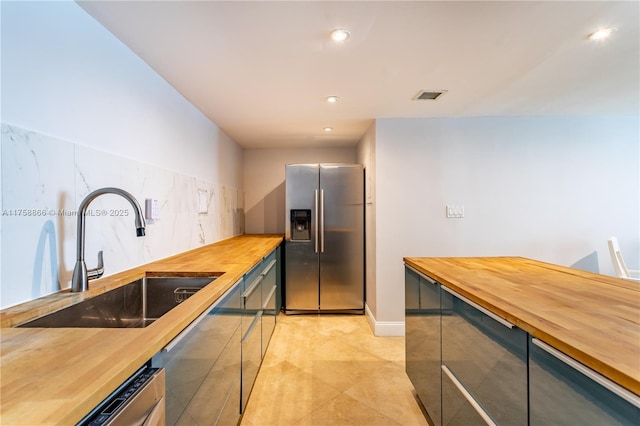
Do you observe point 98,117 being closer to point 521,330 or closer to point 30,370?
point 30,370

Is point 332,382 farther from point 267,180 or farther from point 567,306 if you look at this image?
point 267,180

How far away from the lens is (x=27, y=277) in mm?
1062

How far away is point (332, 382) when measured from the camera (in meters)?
2.10

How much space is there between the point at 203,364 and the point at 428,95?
2.42 meters

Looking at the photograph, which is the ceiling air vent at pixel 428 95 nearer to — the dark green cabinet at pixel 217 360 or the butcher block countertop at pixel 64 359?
the dark green cabinet at pixel 217 360

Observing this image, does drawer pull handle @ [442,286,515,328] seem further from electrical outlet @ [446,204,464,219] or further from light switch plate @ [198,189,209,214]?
light switch plate @ [198,189,209,214]

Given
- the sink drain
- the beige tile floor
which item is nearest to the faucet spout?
the sink drain

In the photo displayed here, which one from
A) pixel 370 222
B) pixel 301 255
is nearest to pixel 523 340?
pixel 370 222

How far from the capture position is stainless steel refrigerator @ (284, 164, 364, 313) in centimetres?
347

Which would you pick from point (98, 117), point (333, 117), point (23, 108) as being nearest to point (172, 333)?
point (23, 108)

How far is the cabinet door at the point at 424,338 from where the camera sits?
1.50 m

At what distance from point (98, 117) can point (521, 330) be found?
1.99 meters

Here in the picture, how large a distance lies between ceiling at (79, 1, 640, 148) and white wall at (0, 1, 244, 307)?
0.59ft

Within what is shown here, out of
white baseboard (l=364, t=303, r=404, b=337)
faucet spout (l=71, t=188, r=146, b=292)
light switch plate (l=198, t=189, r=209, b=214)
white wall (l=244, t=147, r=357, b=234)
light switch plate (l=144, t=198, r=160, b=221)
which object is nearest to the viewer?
faucet spout (l=71, t=188, r=146, b=292)
